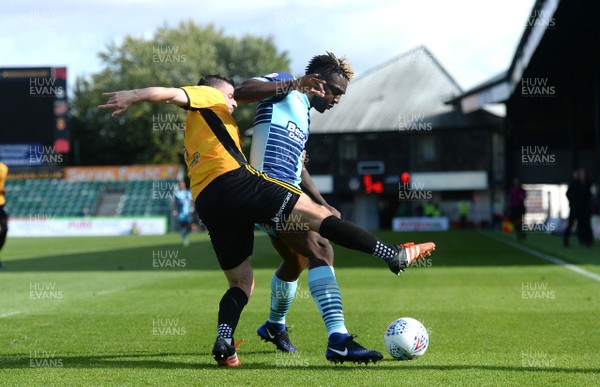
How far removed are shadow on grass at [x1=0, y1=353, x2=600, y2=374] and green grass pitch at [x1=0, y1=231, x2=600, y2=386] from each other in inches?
0.5

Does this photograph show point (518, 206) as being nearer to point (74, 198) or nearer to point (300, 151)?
point (300, 151)

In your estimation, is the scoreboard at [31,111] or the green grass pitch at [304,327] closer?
the green grass pitch at [304,327]

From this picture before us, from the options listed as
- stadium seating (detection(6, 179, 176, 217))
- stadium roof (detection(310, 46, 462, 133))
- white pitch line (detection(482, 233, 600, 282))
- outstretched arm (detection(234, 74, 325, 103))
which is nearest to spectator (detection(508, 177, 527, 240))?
white pitch line (detection(482, 233, 600, 282))

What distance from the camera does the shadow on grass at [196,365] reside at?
19.8 ft

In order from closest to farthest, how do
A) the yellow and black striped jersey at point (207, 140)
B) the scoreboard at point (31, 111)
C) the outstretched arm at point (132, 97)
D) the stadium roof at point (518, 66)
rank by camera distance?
the outstretched arm at point (132, 97)
the yellow and black striped jersey at point (207, 140)
the stadium roof at point (518, 66)
the scoreboard at point (31, 111)

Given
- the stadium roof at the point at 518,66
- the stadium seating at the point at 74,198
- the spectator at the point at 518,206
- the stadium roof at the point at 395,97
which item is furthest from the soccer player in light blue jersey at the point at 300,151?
the stadium roof at the point at 395,97

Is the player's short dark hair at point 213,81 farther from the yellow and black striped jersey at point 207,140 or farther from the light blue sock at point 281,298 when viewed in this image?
the light blue sock at point 281,298

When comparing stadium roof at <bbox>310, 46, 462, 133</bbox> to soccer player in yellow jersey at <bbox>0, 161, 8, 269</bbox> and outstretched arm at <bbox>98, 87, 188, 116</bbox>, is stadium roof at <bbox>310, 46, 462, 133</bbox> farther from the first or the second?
outstretched arm at <bbox>98, 87, 188, 116</bbox>

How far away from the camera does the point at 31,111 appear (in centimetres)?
3762

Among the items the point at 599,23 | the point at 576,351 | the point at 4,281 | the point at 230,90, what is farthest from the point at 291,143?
the point at 599,23

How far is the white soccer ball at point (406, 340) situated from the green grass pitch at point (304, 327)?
9cm

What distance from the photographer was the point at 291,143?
6.57 metres

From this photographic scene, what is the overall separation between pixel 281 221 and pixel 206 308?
15.4 ft

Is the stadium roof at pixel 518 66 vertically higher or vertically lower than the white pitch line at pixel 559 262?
higher
